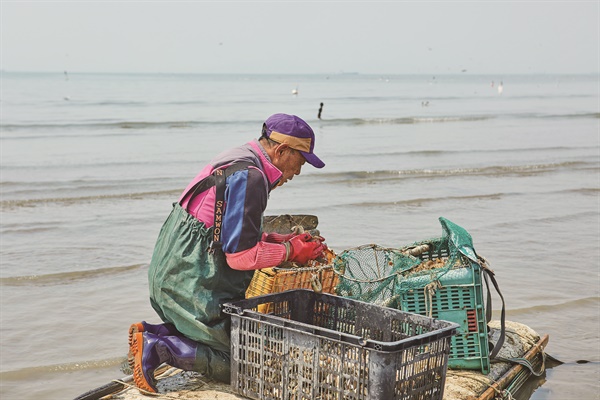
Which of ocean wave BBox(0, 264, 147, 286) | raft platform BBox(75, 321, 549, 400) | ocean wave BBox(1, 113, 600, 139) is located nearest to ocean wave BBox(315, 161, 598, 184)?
A: ocean wave BBox(0, 264, 147, 286)

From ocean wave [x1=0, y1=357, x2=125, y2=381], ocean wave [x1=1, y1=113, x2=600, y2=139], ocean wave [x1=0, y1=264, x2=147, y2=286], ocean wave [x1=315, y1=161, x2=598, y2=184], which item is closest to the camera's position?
ocean wave [x1=0, y1=357, x2=125, y2=381]

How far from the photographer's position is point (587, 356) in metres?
6.34

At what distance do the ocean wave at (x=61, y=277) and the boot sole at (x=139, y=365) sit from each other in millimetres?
4700

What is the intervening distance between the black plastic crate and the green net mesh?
424 mm

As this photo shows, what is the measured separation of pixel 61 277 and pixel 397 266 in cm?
513

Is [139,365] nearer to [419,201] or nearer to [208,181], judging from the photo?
[208,181]

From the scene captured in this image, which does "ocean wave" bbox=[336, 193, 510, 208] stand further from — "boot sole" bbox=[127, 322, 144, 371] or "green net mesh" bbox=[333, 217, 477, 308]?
"boot sole" bbox=[127, 322, 144, 371]

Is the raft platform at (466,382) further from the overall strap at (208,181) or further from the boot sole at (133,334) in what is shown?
the overall strap at (208,181)

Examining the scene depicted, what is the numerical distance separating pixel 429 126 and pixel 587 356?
91.6ft

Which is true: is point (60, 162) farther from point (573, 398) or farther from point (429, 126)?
point (429, 126)

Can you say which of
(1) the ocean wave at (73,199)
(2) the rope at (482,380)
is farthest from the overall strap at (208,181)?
(1) the ocean wave at (73,199)

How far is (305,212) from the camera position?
509 inches

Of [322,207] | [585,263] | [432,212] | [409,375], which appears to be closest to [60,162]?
[322,207]

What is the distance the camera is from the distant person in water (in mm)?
4039
